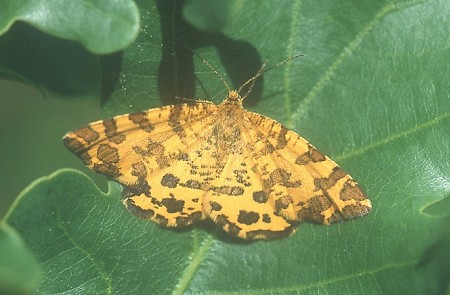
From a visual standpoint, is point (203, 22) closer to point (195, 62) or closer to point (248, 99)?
point (195, 62)

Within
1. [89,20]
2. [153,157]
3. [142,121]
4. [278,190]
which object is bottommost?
[278,190]

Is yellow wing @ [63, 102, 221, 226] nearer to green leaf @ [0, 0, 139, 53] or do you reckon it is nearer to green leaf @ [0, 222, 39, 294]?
green leaf @ [0, 0, 139, 53]

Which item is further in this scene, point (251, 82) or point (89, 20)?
point (251, 82)

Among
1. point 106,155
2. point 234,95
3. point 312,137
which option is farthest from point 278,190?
point 106,155

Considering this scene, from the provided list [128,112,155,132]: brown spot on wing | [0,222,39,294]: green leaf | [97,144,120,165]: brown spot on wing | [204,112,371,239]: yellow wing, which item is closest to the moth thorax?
[204,112,371,239]: yellow wing

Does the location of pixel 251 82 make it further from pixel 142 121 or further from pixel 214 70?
pixel 142 121

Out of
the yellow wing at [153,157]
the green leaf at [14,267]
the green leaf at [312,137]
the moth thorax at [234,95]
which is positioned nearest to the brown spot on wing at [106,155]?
the yellow wing at [153,157]

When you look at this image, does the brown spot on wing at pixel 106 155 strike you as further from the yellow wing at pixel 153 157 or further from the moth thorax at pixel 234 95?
the moth thorax at pixel 234 95
